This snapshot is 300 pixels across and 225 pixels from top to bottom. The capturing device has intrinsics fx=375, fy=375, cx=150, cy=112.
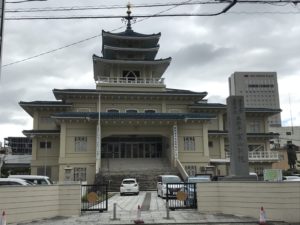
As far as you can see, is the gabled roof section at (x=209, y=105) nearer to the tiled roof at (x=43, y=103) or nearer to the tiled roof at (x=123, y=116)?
the tiled roof at (x=123, y=116)

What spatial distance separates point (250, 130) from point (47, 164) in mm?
26127

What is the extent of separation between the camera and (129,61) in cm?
4738

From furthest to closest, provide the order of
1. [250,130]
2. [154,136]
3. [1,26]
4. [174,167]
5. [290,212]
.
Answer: [250,130], [154,136], [174,167], [290,212], [1,26]

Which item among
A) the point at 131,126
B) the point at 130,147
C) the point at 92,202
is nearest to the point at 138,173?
the point at 131,126

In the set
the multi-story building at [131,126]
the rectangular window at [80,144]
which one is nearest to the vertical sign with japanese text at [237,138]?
the multi-story building at [131,126]

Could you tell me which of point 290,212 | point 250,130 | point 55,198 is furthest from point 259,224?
point 250,130

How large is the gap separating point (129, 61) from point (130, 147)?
11126 mm

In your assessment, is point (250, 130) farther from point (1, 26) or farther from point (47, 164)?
point (1, 26)

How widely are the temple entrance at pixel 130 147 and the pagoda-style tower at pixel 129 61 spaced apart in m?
6.53

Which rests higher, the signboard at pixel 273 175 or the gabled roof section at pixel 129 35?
the gabled roof section at pixel 129 35

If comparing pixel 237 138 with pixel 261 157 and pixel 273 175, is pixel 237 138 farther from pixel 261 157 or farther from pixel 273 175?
pixel 261 157

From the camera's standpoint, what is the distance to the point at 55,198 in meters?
16.3

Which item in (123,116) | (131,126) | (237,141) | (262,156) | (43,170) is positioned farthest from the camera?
(262,156)

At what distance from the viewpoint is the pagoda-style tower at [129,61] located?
46281 millimetres
